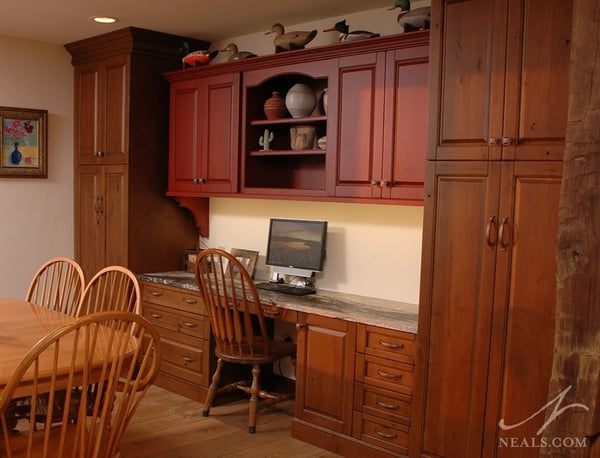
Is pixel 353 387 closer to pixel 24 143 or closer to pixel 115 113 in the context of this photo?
pixel 115 113

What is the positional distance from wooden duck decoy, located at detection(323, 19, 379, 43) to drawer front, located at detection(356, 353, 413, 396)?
1.66m

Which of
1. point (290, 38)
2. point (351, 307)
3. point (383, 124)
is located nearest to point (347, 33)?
point (290, 38)

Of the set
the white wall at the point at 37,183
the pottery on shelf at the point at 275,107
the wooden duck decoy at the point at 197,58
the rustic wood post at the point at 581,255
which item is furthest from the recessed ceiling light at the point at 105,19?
the rustic wood post at the point at 581,255

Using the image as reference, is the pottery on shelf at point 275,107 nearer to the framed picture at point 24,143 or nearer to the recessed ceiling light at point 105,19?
the recessed ceiling light at point 105,19

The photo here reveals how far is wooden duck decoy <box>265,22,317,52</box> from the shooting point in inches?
152

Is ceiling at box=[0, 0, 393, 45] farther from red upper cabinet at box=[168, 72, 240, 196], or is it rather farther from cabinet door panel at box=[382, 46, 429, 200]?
cabinet door panel at box=[382, 46, 429, 200]

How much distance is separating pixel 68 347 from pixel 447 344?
154 cm

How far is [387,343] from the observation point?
3.23 m

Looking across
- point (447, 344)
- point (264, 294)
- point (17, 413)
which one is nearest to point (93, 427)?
point (17, 413)

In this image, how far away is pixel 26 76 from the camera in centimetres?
488

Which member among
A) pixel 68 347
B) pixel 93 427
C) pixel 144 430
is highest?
pixel 68 347

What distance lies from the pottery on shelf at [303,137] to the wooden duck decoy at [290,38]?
1.51 feet

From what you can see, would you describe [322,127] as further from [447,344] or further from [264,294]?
[447,344]

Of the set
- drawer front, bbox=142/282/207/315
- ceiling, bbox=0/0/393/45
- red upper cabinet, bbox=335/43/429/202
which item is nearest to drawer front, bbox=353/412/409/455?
red upper cabinet, bbox=335/43/429/202
